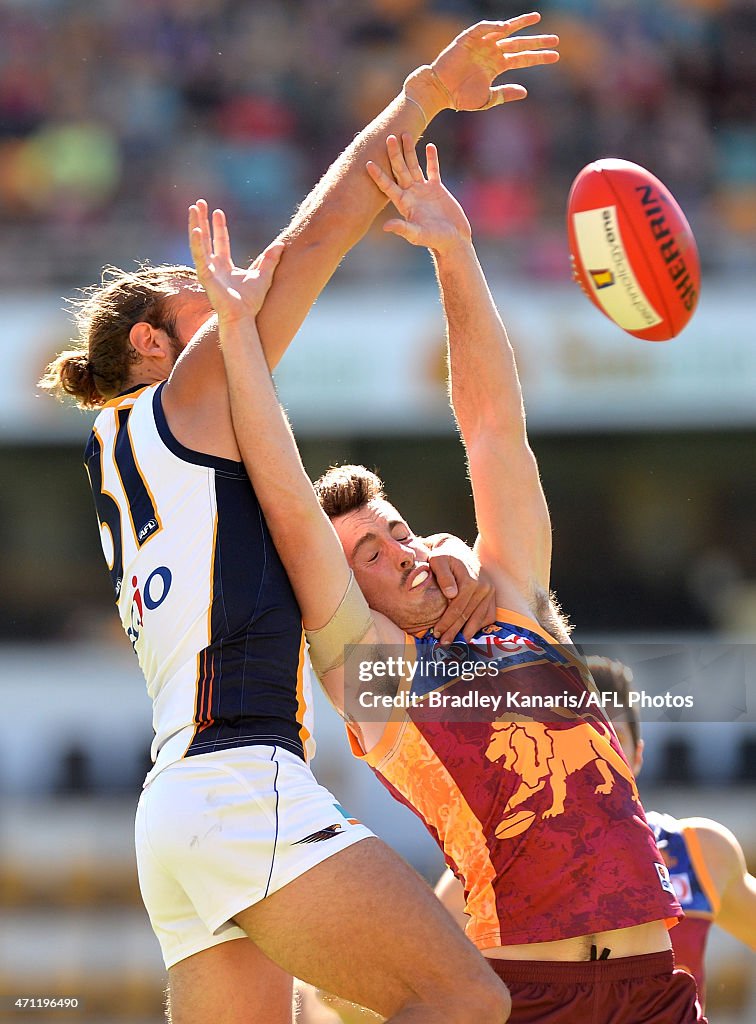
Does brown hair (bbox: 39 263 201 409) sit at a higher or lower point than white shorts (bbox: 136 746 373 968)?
higher

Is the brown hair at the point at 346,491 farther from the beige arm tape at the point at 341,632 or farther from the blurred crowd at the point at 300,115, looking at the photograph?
the blurred crowd at the point at 300,115

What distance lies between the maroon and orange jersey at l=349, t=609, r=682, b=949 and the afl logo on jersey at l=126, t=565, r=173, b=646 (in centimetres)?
71

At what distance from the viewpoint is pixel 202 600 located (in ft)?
9.53

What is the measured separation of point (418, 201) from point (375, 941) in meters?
1.92

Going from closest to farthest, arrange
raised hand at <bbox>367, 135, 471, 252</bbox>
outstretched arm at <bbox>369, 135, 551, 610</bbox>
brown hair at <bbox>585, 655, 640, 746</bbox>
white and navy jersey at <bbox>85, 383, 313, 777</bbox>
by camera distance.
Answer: white and navy jersey at <bbox>85, 383, 313, 777</bbox>
raised hand at <bbox>367, 135, 471, 252</bbox>
outstretched arm at <bbox>369, 135, 551, 610</bbox>
brown hair at <bbox>585, 655, 640, 746</bbox>

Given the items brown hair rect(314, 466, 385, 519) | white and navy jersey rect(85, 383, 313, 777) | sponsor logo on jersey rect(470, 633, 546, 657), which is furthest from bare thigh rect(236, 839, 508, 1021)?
brown hair rect(314, 466, 385, 519)

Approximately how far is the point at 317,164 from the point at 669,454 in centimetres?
483

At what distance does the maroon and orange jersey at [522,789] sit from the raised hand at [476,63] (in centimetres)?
137

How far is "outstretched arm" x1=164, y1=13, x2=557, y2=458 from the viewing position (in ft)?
9.89

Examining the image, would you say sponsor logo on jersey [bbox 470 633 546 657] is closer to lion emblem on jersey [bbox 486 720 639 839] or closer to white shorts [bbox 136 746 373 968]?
lion emblem on jersey [bbox 486 720 639 839]

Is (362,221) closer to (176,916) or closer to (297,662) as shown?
(297,662)

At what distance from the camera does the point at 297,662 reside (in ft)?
9.81

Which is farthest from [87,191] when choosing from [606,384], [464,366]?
[464,366]

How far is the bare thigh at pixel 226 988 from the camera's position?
2773 mm
